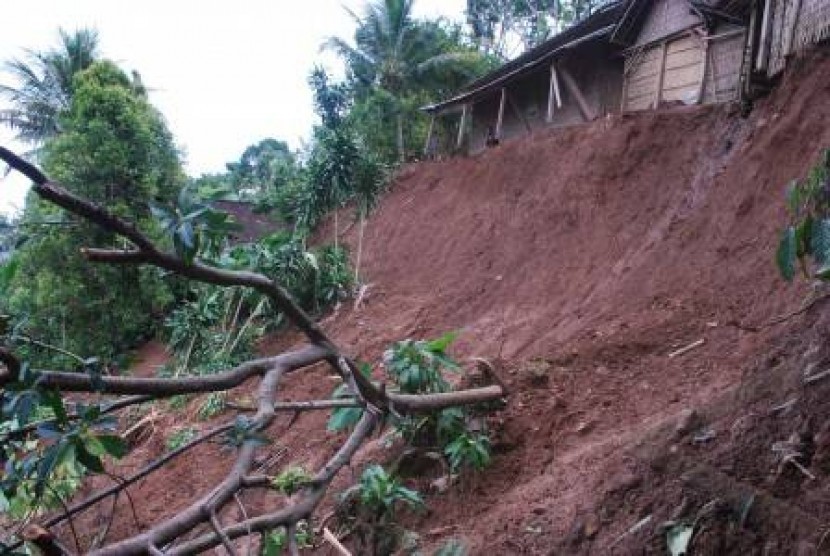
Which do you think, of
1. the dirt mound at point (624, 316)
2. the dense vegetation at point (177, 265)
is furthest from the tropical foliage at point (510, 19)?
the dirt mound at point (624, 316)

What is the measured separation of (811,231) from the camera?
6.11ft

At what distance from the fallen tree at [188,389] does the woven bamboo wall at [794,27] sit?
6372mm

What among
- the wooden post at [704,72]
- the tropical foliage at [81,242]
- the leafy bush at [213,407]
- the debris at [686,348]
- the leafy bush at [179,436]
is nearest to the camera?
the debris at [686,348]

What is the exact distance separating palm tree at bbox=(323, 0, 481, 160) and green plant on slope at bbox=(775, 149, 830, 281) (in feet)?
58.5

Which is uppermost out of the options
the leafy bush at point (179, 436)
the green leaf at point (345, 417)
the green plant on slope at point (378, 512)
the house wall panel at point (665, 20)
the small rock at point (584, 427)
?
the house wall panel at point (665, 20)

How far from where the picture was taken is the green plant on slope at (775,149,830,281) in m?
1.81

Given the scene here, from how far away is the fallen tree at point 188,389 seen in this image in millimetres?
1601

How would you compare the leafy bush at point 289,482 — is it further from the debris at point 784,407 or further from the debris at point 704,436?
the debris at point 784,407

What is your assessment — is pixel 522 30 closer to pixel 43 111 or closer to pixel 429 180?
pixel 429 180

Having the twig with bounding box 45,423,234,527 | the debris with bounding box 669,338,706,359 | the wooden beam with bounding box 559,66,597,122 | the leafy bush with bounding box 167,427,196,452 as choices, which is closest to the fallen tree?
the twig with bounding box 45,423,234,527

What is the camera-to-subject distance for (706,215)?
23.7 ft

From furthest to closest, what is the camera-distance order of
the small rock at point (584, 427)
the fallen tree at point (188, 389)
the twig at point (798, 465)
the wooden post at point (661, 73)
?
the wooden post at point (661, 73), the small rock at point (584, 427), the twig at point (798, 465), the fallen tree at point (188, 389)

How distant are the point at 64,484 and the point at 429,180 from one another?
10.9 meters

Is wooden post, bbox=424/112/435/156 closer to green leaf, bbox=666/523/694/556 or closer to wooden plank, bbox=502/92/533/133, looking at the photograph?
wooden plank, bbox=502/92/533/133
